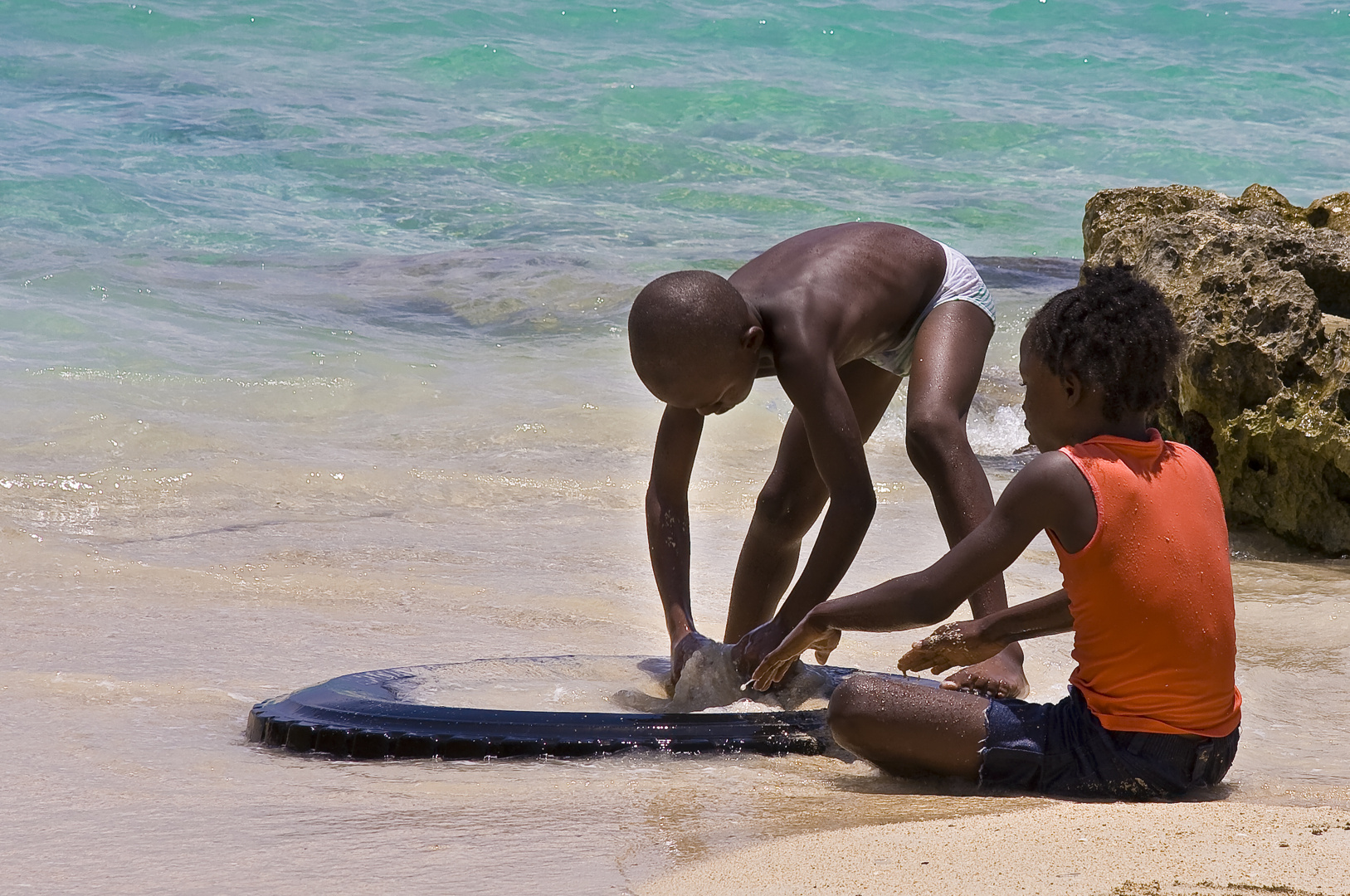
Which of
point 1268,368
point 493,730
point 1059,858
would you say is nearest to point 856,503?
point 493,730

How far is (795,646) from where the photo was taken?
258cm

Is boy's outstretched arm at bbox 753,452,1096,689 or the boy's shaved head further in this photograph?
the boy's shaved head

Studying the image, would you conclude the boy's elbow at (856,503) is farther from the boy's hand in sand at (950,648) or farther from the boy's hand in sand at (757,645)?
the boy's hand in sand at (950,648)

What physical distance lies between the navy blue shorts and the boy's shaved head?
35.2 inches

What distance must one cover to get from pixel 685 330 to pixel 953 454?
68 centimetres

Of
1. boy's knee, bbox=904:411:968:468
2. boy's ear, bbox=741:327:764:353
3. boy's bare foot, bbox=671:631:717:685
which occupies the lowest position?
boy's bare foot, bbox=671:631:717:685

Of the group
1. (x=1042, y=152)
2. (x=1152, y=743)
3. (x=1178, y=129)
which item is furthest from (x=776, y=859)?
(x=1178, y=129)

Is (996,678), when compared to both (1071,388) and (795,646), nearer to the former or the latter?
(795,646)

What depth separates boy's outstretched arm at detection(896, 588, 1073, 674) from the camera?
251 cm

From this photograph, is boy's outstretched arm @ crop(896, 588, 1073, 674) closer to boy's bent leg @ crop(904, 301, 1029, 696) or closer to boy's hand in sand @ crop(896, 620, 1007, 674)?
boy's hand in sand @ crop(896, 620, 1007, 674)

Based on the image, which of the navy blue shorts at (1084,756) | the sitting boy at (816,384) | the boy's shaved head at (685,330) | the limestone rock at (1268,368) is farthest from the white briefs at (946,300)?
the limestone rock at (1268,368)

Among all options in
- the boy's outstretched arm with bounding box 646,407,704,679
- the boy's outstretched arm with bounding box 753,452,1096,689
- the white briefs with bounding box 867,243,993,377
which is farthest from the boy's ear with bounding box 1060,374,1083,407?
the boy's outstretched arm with bounding box 646,407,704,679

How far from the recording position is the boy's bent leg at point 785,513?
354 centimetres

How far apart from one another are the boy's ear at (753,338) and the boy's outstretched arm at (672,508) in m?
0.41
